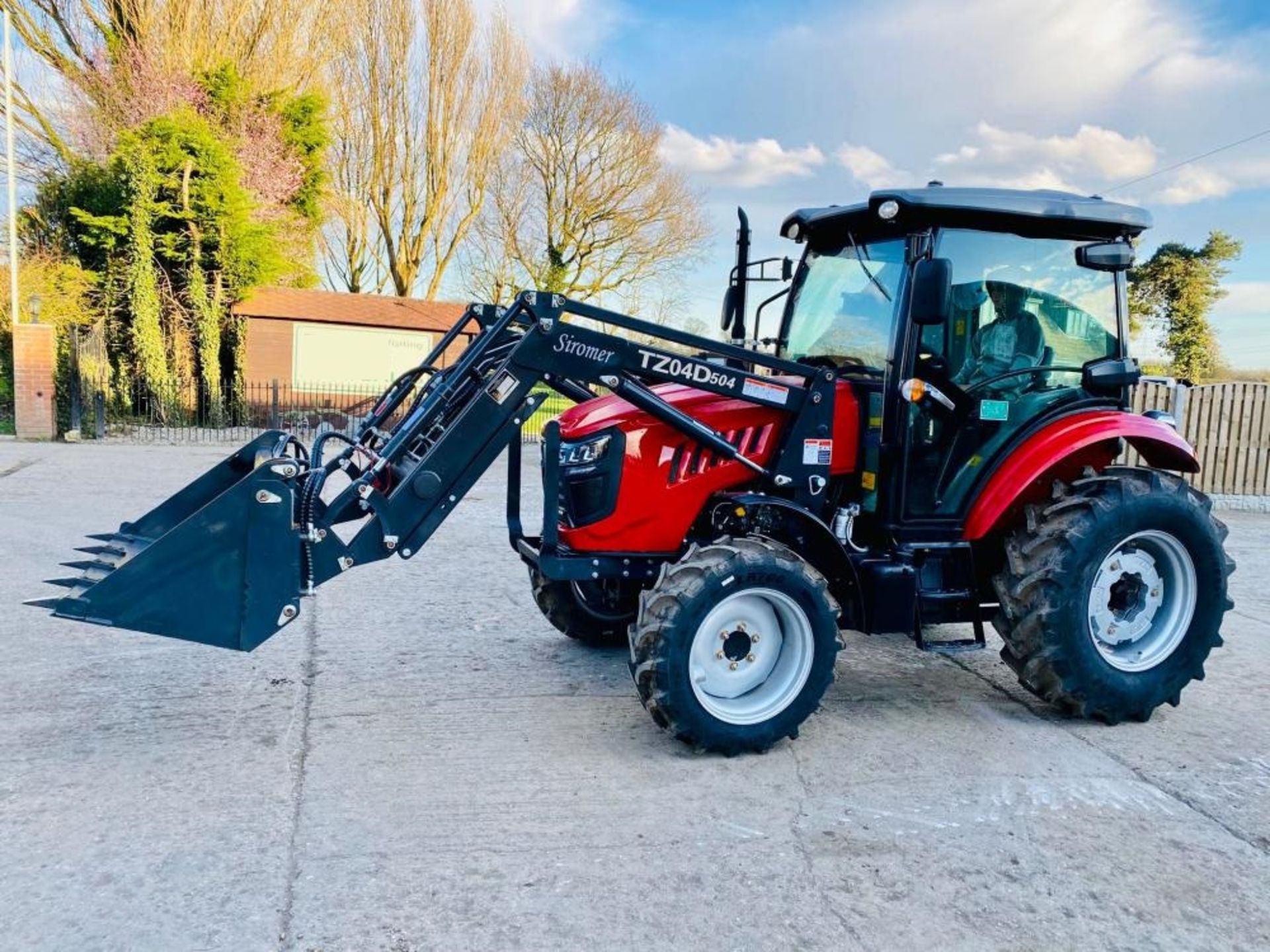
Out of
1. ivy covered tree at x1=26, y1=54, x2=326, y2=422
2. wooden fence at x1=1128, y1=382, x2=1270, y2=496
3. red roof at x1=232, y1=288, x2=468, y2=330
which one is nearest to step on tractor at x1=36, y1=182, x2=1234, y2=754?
wooden fence at x1=1128, y1=382, x2=1270, y2=496

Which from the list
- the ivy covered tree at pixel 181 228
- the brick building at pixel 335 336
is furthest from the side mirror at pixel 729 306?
the ivy covered tree at pixel 181 228

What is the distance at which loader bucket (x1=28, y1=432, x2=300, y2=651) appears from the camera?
3338 mm

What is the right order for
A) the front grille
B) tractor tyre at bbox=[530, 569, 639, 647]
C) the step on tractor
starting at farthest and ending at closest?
tractor tyre at bbox=[530, 569, 639, 647] < the front grille < the step on tractor

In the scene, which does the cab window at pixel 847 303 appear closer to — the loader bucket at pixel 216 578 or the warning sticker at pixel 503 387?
the warning sticker at pixel 503 387

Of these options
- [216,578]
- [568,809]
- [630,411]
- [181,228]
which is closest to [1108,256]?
[630,411]

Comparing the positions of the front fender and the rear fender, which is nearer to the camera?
the rear fender

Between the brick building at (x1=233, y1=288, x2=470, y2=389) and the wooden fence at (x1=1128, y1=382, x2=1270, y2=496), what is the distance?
13103mm

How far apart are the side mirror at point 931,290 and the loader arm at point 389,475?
0.55 metres

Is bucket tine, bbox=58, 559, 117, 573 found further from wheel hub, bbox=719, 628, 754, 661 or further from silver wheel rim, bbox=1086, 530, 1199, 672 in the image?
silver wheel rim, bbox=1086, 530, 1199, 672

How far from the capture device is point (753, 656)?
3.93m

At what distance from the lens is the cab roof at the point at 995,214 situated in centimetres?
408

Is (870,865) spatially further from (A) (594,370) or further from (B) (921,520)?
(A) (594,370)

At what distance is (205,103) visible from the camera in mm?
19141

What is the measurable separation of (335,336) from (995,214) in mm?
19891
